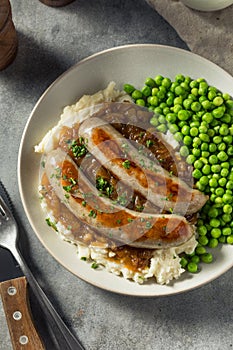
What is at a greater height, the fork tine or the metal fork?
the fork tine

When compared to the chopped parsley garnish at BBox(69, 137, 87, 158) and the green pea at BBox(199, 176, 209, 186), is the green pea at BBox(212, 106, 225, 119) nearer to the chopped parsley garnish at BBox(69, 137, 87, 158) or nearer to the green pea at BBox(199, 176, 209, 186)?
the green pea at BBox(199, 176, 209, 186)

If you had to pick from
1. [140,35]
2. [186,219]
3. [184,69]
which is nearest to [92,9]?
[140,35]

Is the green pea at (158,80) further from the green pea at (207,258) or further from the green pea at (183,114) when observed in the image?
the green pea at (207,258)

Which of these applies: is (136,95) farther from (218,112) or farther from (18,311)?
(18,311)

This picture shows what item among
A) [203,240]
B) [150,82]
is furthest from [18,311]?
[150,82]

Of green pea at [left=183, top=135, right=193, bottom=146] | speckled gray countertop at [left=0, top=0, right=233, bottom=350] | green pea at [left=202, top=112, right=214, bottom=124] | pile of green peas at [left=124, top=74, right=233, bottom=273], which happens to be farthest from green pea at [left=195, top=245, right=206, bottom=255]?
green pea at [left=202, top=112, right=214, bottom=124]

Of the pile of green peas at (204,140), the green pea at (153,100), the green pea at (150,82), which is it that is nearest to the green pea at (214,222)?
the pile of green peas at (204,140)
